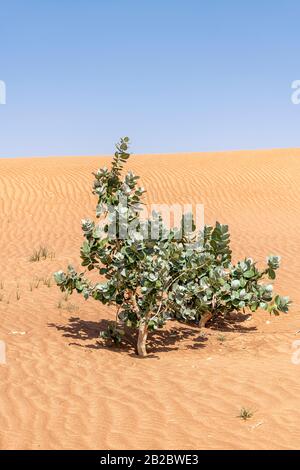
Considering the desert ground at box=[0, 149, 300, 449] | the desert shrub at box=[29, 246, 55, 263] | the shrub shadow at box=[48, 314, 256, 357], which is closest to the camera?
the desert ground at box=[0, 149, 300, 449]

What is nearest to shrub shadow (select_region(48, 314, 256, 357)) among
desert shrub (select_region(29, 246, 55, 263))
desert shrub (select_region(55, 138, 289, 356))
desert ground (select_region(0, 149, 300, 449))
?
desert ground (select_region(0, 149, 300, 449))

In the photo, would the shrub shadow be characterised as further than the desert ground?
Yes

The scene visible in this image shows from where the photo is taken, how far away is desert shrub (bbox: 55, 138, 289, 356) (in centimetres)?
646

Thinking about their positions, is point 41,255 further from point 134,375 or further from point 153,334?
point 134,375

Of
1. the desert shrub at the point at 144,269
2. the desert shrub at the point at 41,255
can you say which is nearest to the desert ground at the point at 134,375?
the desert shrub at the point at 41,255

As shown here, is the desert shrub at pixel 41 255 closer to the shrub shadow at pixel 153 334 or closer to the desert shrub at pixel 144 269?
the shrub shadow at pixel 153 334

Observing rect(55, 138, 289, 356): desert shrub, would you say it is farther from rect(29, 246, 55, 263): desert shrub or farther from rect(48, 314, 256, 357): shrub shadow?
rect(29, 246, 55, 263): desert shrub

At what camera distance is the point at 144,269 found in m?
6.50

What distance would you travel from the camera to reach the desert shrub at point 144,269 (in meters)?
6.46

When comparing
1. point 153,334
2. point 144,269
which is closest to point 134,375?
point 144,269

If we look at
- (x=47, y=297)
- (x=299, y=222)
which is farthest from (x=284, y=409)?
(x=299, y=222)

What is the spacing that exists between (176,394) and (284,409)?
102 cm

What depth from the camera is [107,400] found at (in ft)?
16.8
